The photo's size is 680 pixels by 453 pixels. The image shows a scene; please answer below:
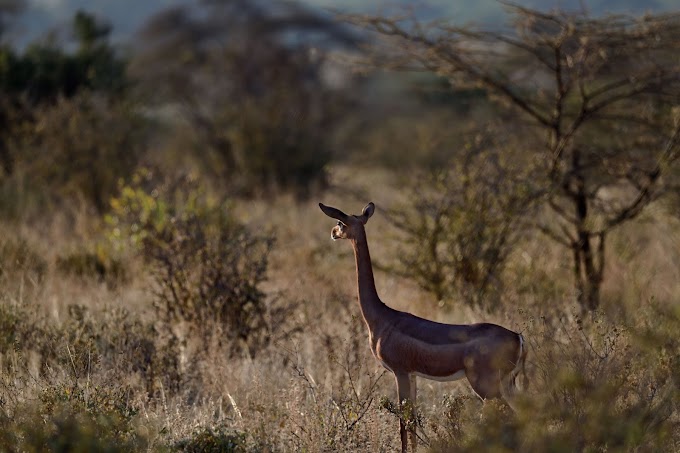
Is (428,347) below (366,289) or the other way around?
below

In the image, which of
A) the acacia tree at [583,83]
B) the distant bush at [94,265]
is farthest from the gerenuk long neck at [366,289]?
the distant bush at [94,265]

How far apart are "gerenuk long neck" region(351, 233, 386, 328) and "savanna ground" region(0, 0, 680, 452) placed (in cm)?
45

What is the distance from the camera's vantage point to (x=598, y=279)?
8367mm

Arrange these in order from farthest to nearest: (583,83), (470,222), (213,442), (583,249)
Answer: (583,249), (583,83), (470,222), (213,442)

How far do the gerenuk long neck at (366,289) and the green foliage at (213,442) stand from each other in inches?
34.2

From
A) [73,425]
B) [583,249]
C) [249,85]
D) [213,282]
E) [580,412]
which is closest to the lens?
[73,425]

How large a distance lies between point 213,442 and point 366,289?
3.47 feet

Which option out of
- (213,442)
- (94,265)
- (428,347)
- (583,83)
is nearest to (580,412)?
(428,347)

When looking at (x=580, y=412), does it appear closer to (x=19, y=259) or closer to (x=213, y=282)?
(x=213, y=282)

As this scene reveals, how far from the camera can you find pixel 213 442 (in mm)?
4418

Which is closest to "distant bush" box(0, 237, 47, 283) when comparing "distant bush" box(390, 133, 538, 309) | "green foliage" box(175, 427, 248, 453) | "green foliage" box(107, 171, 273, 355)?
"green foliage" box(107, 171, 273, 355)

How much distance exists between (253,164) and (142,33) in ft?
48.5

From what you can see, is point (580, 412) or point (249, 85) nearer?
point (580, 412)

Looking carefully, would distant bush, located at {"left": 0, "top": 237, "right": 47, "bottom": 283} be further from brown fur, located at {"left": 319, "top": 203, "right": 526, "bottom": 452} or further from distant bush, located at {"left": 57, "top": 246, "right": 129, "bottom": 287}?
brown fur, located at {"left": 319, "top": 203, "right": 526, "bottom": 452}
